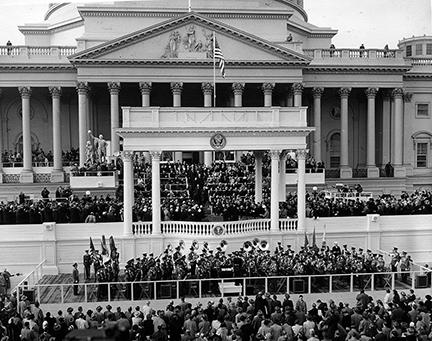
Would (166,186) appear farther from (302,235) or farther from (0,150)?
(0,150)

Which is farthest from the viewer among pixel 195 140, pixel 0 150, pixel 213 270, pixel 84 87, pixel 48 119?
pixel 48 119

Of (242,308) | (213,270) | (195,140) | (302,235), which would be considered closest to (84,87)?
(195,140)

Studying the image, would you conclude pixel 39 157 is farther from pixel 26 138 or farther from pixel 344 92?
pixel 344 92

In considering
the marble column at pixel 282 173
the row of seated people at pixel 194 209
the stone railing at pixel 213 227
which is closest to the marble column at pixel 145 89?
the row of seated people at pixel 194 209

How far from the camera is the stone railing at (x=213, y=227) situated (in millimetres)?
27578

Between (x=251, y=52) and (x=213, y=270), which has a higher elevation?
(x=251, y=52)

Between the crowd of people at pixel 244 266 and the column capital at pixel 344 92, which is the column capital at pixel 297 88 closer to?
the column capital at pixel 344 92

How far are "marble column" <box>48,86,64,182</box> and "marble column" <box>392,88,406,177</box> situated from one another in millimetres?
33422

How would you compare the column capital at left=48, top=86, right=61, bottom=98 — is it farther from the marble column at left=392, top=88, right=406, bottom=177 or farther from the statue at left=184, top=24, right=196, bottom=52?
the marble column at left=392, top=88, right=406, bottom=177

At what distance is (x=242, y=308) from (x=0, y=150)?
44.1 meters

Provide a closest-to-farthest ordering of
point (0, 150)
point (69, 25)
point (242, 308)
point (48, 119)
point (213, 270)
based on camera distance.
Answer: point (242, 308) < point (213, 270) < point (0, 150) < point (48, 119) < point (69, 25)

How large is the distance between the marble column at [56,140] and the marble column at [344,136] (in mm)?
27661

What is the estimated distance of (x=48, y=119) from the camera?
195ft

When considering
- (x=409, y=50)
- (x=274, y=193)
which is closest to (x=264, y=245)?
(x=274, y=193)
